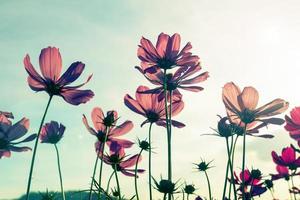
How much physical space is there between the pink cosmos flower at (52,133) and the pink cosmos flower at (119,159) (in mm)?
499

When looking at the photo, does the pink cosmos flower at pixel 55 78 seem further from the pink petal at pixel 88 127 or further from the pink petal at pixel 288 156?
the pink petal at pixel 288 156

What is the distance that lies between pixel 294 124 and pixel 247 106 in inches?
12.4

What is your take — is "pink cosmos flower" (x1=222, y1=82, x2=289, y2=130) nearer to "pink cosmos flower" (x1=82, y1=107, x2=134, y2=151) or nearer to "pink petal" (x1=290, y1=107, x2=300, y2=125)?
"pink petal" (x1=290, y1=107, x2=300, y2=125)

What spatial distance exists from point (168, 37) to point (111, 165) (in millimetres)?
759

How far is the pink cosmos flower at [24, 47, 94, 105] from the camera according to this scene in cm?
190

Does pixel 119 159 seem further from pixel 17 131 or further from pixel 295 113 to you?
pixel 295 113

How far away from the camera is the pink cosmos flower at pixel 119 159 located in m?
2.28

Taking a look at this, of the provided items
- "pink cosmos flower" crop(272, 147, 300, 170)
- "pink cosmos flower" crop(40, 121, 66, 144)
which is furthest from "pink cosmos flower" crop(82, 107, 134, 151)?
"pink cosmos flower" crop(272, 147, 300, 170)

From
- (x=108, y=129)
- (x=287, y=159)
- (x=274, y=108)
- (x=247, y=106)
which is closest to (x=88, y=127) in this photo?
(x=108, y=129)

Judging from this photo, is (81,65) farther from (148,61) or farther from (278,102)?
(278,102)

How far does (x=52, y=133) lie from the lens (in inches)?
107

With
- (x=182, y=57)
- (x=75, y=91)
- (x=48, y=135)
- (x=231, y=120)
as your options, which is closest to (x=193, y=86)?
(x=182, y=57)

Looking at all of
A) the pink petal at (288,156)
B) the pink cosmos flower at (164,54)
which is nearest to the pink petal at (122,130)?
the pink cosmos flower at (164,54)

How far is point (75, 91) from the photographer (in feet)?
6.49
